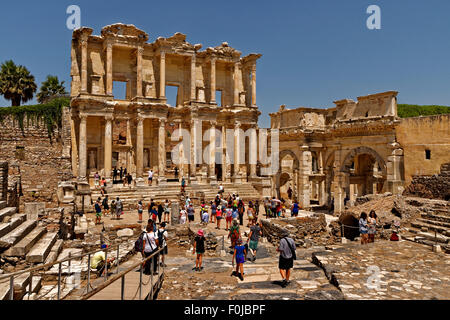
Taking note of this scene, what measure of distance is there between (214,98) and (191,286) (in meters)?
24.5

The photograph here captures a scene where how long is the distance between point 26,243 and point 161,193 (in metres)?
15.7

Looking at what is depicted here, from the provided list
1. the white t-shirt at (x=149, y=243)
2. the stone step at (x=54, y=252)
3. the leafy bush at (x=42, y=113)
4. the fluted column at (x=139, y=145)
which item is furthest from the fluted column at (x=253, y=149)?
the white t-shirt at (x=149, y=243)

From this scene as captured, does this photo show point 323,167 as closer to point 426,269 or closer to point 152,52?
point 152,52

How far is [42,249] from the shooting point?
10.3 meters

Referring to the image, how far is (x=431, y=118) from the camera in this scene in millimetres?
21109

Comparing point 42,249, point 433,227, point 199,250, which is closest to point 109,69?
point 42,249

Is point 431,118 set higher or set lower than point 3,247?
higher

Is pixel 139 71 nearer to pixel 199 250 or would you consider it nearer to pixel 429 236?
pixel 199 250

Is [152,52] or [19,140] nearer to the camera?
[152,52]

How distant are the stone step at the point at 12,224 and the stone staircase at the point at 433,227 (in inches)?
542

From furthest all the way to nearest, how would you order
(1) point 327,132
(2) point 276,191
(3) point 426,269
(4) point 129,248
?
(2) point 276,191 → (1) point 327,132 → (4) point 129,248 → (3) point 426,269

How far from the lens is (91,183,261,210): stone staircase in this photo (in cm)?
2388

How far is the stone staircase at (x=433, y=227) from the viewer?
489 inches

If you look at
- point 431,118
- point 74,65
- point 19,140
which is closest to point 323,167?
point 431,118
